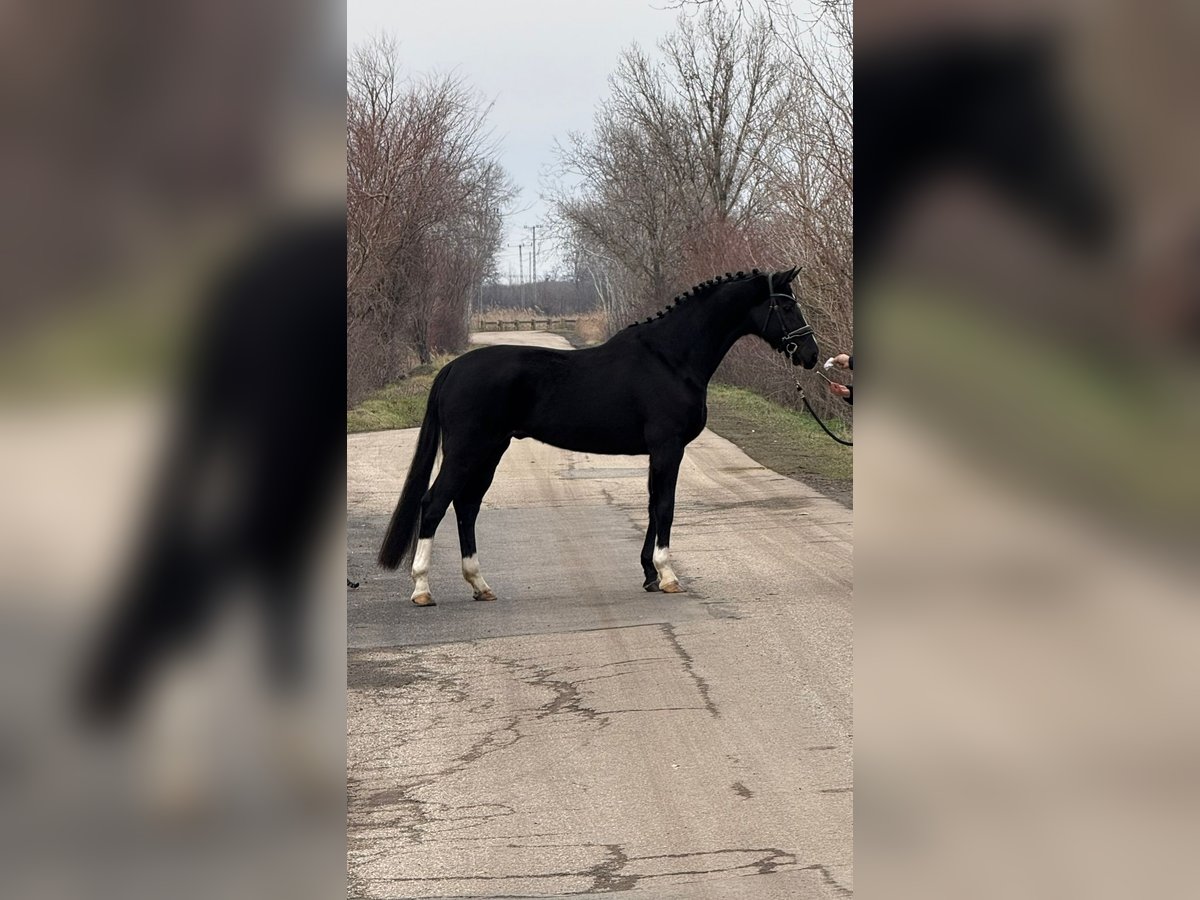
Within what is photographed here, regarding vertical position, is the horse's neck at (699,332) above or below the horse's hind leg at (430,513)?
above

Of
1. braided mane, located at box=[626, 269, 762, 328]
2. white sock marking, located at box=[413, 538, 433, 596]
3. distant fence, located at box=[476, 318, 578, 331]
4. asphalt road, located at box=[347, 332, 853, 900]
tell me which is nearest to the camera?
asphalt road, located at box=[347, 332, 853, 900]

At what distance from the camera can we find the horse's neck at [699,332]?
7988mm

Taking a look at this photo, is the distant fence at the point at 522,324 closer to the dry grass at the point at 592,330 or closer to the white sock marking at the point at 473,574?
the dry grass at the point at 592,330

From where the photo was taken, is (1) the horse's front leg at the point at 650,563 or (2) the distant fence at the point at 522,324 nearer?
(1) the horse's front leg at the point at 650,563

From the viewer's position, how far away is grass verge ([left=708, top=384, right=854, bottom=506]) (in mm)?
12641

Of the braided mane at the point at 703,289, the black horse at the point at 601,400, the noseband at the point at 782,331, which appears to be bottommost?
the black horse at the point at 601,400

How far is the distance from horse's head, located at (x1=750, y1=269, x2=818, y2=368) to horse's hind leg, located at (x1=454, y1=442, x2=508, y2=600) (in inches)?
65.6
